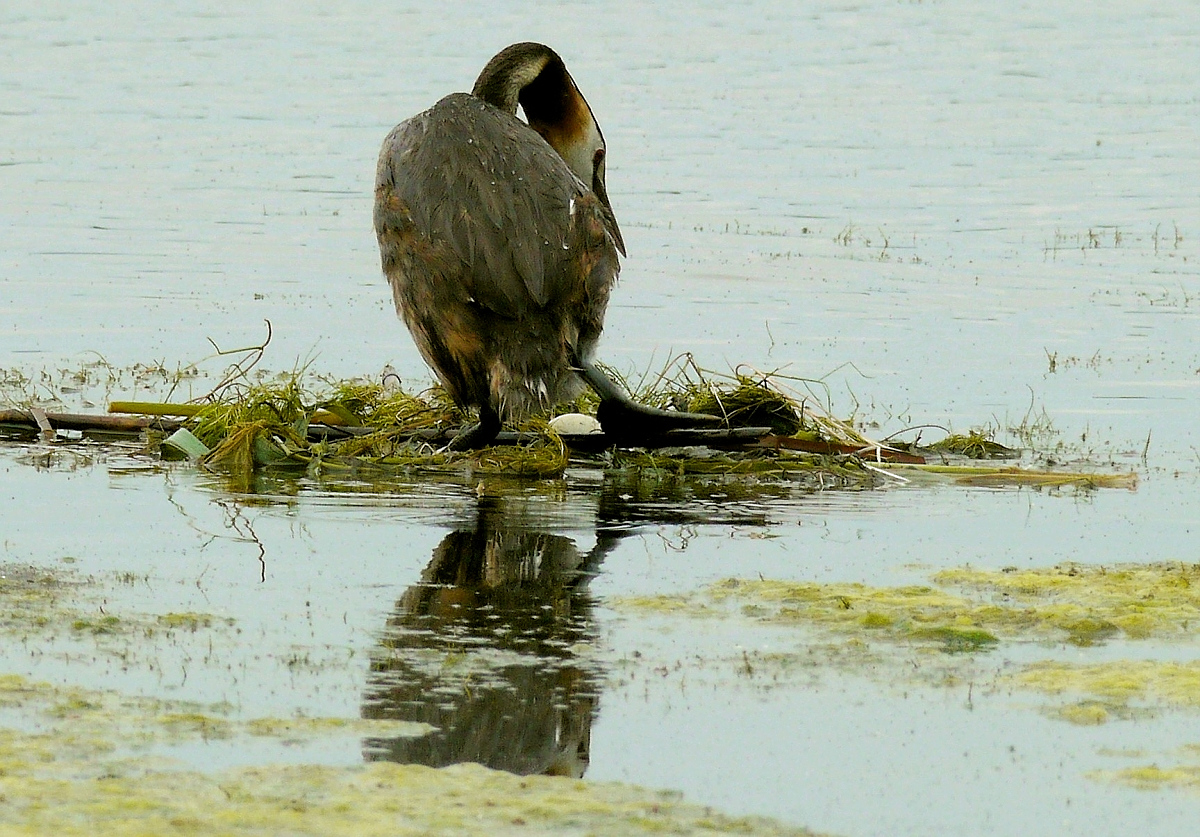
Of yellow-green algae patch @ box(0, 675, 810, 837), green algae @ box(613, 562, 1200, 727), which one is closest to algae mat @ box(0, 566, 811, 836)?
yellow-green algae patch @ box(0, 675, 810, 837)

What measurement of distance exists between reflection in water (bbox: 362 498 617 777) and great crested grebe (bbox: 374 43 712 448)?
4.64ft

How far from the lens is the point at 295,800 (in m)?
4.50

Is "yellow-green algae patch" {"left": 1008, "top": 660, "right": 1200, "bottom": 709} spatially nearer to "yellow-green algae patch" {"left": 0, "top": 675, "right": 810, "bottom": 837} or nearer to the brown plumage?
"yellow-green algae patch" {"left": 0, "top": 675, "right": 810, "bottom": 837}

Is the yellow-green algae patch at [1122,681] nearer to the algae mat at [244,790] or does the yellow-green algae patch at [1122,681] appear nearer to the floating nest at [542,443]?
the algae mat at [244,790]

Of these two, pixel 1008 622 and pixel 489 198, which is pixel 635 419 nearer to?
pixel 489 198

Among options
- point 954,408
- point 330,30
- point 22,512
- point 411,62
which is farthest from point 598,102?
point 22,512

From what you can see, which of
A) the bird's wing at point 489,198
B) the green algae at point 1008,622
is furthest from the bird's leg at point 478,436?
the green algae at point 1008,622

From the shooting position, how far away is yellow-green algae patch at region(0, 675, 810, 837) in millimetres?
4348

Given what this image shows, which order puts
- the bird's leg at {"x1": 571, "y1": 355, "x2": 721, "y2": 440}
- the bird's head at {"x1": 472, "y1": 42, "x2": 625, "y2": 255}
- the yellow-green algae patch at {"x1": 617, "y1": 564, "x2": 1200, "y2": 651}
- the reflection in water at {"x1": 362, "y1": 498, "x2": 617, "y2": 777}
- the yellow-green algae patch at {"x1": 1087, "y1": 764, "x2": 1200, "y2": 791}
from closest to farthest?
the yellow-green algae patch at {"x1": 1087, "y1": 764, "x2": 1200, "y2": 791}, the reflection in water at {"x1": 362, "y1": 498, "x2": 617, "y2": 777}, the yellow-green algae patch at {"x1": 617, "y1": 564, "x2": 1200, "y2": 651}, the bird's leg at {"x1": 571, "y1": 355, "x2": 721, "y2": 440}, the bird's head at {"x1": 472, "y1": 42, "x2": 625, "y2": 255}

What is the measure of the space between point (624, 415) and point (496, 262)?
114 cm

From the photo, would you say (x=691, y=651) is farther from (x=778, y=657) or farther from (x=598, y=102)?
(x=598, y=102)

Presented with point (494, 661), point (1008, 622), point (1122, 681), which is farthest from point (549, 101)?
point (1122, 681)

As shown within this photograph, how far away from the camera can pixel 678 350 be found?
40.5 ft

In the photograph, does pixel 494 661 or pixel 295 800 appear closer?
pixel 295 800
